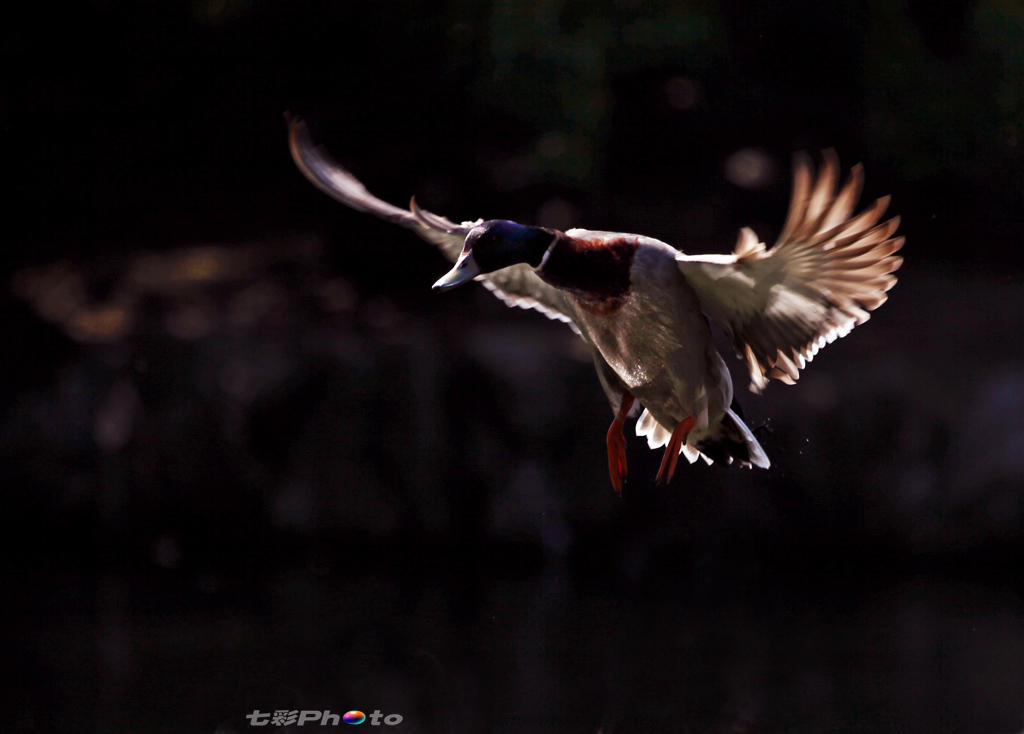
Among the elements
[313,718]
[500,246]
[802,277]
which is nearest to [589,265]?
[500,246]

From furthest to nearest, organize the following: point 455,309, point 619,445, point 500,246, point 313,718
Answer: point 455,309, point 313,718, point 619,445, point 500,246

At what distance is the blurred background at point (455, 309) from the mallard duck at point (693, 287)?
1370mm

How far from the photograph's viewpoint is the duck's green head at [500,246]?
1.51 m

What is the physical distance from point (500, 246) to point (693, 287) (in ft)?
1.13

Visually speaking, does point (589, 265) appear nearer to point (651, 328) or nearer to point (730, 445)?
point (651, 328)

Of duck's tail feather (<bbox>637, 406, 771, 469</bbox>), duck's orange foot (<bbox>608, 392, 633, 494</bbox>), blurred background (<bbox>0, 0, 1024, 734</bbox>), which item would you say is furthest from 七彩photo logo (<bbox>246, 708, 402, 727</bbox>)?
blurred background (<bbox>0, 0, 1024, 734</bbox>)

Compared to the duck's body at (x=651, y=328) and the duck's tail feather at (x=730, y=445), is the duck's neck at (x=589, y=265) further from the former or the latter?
the duck's tail feather at (x=730, y=445)

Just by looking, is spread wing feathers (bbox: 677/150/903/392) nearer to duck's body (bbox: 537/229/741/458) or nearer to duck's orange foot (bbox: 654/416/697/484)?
duck's body (bbox: 537/229/741/458)

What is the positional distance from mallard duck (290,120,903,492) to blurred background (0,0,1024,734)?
1370mm

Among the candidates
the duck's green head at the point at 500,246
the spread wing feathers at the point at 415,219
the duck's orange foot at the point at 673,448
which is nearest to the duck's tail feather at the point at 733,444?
the duck's orange foot at the point at 673,448

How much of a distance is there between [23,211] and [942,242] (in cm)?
337

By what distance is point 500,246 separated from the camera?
→ 1528mm

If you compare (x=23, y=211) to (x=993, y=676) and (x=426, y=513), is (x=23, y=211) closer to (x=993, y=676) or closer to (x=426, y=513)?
(x=426, y=513)

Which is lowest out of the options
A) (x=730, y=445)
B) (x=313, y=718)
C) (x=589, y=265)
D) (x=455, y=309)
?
(x=313, y=718)
